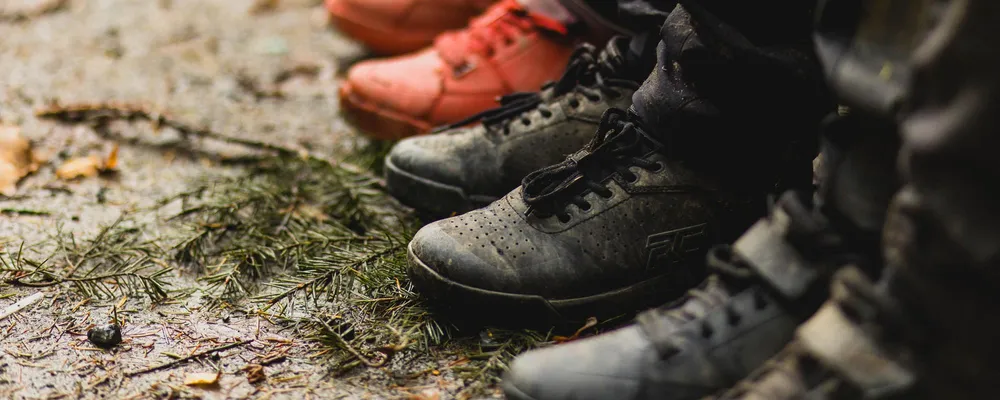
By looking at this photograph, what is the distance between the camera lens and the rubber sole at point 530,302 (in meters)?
1.32

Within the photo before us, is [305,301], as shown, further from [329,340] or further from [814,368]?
[814,368]

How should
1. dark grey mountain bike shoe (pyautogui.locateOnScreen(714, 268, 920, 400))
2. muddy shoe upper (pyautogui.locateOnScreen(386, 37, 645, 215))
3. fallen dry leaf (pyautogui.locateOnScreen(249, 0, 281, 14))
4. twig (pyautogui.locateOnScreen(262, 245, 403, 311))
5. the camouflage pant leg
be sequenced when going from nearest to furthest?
the camouflage pant leg → dark grey mountain bike shoe (pyautogui.locateOnScreen(714, 268, 920, 400)) → twig (pyautogui.locateOnScreen(262, 245, 403, 311)) → muddy shoe upper (pyautogui.locateOnScreen(386, 37, 645, 215)) → fallen dry leaf (pyautogui.locateOnScreen(249, 0, 281, 14))

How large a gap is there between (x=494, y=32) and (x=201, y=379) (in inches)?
47.4

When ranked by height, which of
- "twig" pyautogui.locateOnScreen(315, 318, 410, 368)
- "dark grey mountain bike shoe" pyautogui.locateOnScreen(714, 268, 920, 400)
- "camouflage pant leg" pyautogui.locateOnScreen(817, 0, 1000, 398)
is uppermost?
"camouflage pant leg" pyautogui.locateOnScreen(817, 0, 1000, 398)

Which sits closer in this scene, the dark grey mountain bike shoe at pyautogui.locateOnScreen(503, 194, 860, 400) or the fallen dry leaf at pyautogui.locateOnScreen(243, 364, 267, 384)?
the dark grey mountain bike shoe at pyautogui.locateOnScreen(503, 194, 860, 400)

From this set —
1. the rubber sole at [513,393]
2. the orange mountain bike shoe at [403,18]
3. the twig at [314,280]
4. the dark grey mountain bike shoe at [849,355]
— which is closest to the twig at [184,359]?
the twig at [314,280]

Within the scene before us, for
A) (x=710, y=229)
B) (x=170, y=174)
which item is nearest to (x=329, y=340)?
(x=710, y=229)

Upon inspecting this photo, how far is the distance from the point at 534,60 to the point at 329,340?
0.98 m

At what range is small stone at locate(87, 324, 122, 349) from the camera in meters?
1.32

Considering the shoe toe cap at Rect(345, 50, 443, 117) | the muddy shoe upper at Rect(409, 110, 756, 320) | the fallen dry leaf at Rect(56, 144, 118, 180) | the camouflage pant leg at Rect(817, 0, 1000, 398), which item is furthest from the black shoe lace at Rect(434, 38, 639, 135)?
the fallen dry leaf at Rect(56, 144, 118, 180)

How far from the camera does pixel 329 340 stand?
4.38 ft

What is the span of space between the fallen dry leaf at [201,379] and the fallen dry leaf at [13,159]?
93cm

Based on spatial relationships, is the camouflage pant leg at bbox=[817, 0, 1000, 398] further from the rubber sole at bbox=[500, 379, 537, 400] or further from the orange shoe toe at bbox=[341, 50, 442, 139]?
the orange shoe toe at bbox=[341, 50, 442, 139]

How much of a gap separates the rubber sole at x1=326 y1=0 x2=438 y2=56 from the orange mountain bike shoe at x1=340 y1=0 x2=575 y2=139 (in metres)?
0.39
